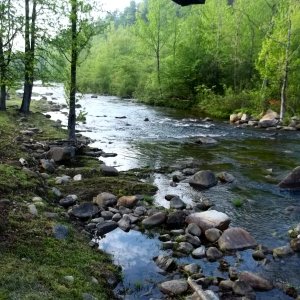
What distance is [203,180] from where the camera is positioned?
1655cm

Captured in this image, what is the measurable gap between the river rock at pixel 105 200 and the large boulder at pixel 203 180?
13.7ft

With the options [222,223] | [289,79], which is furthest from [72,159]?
[289,79]

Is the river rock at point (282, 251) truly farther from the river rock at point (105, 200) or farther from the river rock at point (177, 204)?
the river rock at point (105, 200)

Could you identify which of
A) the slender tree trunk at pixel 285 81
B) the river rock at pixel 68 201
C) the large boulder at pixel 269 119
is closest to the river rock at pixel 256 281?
the river rock at pixel 68 201

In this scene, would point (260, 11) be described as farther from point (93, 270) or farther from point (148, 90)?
point (93, 270)

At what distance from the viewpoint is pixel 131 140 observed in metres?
26.4

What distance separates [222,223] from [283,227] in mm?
2119

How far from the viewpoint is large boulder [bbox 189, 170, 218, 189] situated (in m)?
16.4

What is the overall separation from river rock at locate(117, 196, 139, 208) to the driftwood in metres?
5.09

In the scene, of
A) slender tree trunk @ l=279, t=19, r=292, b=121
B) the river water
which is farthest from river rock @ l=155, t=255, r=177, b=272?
slender tree trunk @ l=279, t=19, r=292, b=121

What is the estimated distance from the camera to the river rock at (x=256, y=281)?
888 cm

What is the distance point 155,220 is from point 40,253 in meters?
4.42

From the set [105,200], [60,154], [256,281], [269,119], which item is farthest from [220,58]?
[256,281]

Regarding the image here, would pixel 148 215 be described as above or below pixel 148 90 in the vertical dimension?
below
